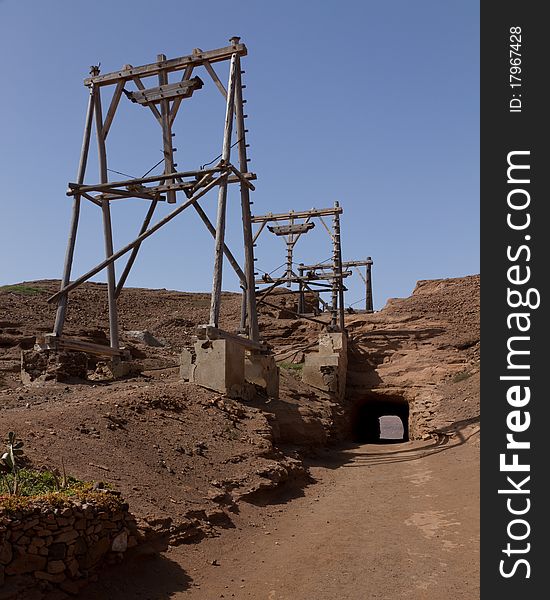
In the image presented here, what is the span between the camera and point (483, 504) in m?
6.28

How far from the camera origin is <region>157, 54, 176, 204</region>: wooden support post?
13750 millimetres

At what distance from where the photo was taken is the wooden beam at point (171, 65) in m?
13.5

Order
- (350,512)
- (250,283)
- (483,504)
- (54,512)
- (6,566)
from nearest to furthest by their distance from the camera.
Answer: (6,566) → (54,512) → (483,504) → (350,512) → (250,283)

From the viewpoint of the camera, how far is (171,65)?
13.9 metres

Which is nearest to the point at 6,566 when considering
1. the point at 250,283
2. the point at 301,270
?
the point at 250,283

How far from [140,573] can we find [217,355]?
18.9ft

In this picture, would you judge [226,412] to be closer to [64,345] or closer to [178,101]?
[64,345]

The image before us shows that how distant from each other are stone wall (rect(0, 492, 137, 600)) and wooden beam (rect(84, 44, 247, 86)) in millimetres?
10141

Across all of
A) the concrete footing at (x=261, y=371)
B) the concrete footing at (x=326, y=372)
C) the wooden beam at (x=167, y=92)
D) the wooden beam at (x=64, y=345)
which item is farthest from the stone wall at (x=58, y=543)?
the concrete footing at (x=326, y=372)

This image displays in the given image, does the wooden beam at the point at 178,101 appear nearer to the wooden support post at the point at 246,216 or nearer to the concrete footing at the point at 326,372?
the wooden support post at the point at 246,216

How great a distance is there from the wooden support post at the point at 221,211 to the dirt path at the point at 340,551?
12.2ft

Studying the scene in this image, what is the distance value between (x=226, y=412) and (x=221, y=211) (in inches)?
155

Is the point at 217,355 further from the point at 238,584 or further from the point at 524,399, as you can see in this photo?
the point at 524,399

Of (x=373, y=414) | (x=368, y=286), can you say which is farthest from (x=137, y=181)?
(x=368, y=286)
